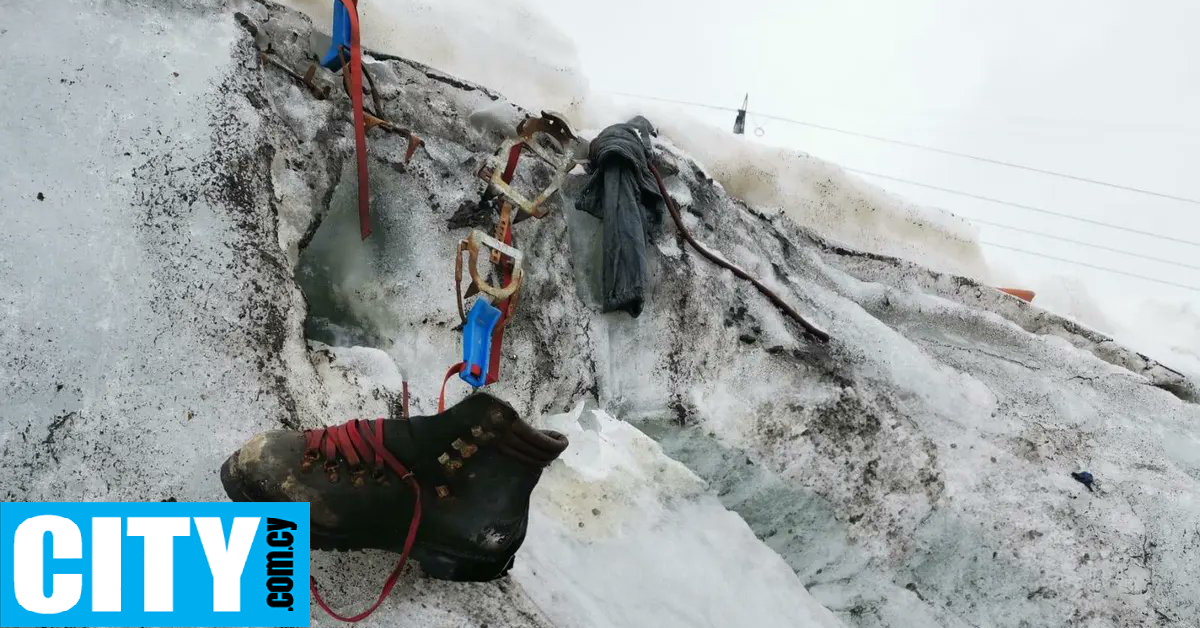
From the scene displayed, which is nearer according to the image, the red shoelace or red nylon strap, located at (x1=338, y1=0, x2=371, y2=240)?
the red shoelace

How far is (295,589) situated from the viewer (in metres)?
1.92

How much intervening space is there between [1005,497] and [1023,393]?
2.60ft

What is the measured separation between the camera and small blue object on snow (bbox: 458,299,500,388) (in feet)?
8.49

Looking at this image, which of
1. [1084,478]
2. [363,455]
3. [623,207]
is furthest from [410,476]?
[1084,478]

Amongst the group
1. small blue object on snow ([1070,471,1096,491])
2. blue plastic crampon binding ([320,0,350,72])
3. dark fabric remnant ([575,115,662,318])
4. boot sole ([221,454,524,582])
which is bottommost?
small blue object on snow ([1070,471,1096,491])

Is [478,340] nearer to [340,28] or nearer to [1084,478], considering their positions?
[340,28]

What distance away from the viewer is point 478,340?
2.64 m

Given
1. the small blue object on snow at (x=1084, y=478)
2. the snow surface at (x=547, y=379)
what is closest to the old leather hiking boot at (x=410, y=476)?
the snow surface at (x=547, y=379)

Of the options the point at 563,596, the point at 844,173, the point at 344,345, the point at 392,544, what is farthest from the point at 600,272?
the point at 844,173

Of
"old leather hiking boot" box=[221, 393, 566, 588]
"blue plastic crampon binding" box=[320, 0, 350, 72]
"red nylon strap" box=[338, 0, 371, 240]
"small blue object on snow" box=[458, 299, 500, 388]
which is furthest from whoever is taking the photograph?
"blue plastic crampon binding" box=[320, 0, 350, 72]

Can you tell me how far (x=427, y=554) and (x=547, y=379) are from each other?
120 centimetres

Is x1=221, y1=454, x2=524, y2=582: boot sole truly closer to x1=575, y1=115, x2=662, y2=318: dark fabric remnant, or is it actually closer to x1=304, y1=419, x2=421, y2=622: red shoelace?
x1=304, y1=419, x2=421, y2=622: red shoelace

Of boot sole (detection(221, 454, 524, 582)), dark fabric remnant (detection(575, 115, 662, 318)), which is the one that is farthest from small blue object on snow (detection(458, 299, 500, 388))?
dark fabric remnant (detection(575, 115, 662, 318))

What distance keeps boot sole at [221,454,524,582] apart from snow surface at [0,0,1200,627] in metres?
0.09
